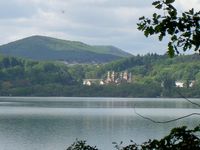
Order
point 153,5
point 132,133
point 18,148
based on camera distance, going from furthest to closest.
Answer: point 132,133
point 18,148
point 153,5

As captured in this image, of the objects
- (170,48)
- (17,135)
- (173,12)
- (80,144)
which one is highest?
(173,12)

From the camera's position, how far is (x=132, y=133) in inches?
2309

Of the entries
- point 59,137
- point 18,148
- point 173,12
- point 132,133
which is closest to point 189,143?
point 173,12

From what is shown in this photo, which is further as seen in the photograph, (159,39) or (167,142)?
(167,142)

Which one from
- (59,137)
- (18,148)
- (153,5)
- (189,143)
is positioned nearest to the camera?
(153,5)

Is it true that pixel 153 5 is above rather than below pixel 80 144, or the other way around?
above

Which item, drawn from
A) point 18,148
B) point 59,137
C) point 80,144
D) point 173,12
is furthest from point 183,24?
point 59,137

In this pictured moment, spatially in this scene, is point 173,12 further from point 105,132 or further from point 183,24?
point 105,132

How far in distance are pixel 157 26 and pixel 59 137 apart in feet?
163

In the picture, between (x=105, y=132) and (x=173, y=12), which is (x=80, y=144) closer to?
(x=173, y=12)

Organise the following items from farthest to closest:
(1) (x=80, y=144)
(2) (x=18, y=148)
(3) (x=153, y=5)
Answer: (2) (x=18, y=148), (1) (x=80, y=144), (3) (x=153, y=5)

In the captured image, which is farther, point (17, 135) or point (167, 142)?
point (17, 135)

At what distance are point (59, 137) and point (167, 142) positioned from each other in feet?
161

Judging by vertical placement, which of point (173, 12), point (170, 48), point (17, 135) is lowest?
point (17, 135)
